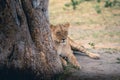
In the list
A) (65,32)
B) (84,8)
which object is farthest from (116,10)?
(65,32)

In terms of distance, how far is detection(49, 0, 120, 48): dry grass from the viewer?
10.2m

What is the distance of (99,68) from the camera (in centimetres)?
661

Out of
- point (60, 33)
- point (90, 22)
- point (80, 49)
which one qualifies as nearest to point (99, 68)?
point (60, 33)

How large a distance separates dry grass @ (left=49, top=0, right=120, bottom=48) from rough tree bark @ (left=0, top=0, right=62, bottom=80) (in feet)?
12.0

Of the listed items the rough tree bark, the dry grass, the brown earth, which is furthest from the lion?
the dry grass

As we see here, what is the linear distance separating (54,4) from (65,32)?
28.7ft

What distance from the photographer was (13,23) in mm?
5617

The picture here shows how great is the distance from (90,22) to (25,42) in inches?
273

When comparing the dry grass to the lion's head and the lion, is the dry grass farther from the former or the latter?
the lion's head

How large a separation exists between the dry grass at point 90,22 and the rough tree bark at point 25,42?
366 centimetres

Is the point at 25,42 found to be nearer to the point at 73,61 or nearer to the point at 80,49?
the point at 73,61

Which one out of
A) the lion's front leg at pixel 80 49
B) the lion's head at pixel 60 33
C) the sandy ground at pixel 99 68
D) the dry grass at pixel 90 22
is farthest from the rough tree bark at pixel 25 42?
the dry grass at pixel 90 22

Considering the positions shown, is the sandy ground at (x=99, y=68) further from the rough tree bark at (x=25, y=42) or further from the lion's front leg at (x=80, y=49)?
the rough tree bark at (x=25, y=42)

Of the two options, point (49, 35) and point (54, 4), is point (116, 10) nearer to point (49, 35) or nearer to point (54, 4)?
point (54, 4)
